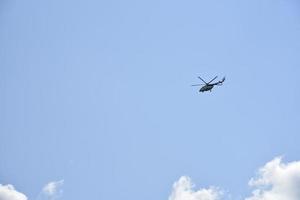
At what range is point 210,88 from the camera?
124 meters

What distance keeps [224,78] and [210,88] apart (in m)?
5.83

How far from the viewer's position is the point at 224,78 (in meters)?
126
